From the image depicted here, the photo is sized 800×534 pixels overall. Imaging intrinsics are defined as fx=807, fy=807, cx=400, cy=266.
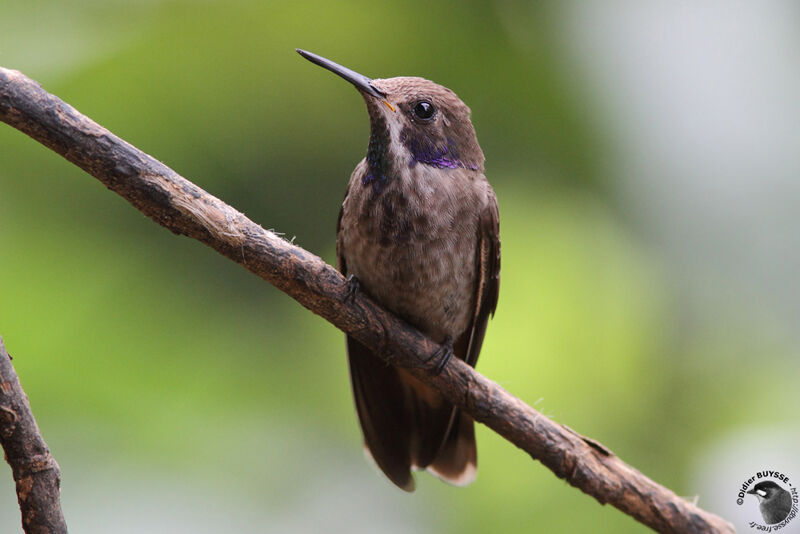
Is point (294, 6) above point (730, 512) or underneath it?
above

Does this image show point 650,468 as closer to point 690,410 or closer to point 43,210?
point 690,410

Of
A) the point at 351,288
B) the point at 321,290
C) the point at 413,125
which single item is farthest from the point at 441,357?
the point at 413,125

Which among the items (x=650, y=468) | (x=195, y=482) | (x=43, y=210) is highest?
(x=650, y=468)

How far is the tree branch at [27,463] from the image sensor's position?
1.42 metres

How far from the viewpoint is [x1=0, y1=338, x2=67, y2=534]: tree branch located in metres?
1.42

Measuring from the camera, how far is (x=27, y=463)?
1439 millimetres

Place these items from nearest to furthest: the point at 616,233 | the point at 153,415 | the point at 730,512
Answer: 1. the point at 730,512
2. the point at 153,415
3. the point at 616,233

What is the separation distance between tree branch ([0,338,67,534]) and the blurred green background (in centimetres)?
128

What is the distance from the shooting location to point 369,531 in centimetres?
296

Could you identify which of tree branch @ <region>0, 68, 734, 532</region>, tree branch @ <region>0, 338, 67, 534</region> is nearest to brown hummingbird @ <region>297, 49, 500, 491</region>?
tree branch @ <region>0, 68, 734, 532</region>

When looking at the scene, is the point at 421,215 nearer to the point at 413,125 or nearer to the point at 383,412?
the point at 413,125

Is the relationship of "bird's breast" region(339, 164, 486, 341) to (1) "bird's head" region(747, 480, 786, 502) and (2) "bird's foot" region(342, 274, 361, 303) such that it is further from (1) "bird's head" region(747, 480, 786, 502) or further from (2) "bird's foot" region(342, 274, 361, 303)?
(1) "bird's head" region(747, 480, 786, 502)

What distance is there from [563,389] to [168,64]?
6.15ft

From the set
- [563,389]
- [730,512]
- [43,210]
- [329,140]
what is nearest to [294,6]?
[329,140]
